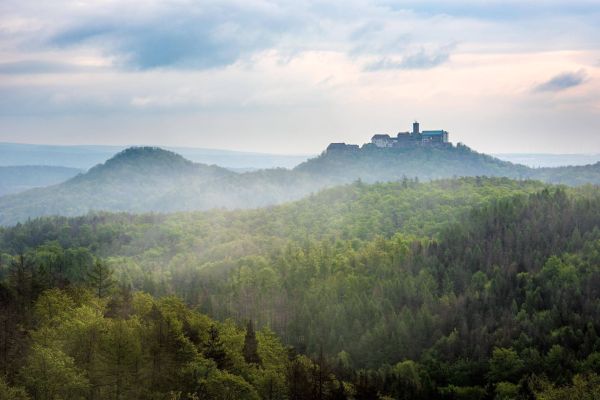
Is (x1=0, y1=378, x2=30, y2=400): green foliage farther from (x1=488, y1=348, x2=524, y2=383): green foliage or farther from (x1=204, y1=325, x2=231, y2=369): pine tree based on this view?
(x1=488, y1=348, x2=524, y2=383): green foliage

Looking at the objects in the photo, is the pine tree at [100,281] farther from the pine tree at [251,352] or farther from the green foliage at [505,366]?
the green foliage at [505,366]

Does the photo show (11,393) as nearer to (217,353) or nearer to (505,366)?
(217,353)

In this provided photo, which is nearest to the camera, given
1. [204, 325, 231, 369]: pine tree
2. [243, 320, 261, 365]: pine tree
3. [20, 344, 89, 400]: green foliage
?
[20, 344, 89, 400]: green foliage

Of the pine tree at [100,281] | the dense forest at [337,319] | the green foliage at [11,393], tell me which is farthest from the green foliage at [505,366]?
the green foliage at [11,393]

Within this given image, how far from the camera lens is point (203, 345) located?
69062 millimetres

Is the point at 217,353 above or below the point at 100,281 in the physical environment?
below

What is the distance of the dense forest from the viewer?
2376 inches

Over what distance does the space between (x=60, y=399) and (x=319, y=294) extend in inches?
3853

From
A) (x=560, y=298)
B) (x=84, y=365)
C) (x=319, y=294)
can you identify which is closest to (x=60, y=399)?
(x=84, y=365)

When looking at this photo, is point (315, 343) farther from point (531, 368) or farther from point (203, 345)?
point (203, 345)

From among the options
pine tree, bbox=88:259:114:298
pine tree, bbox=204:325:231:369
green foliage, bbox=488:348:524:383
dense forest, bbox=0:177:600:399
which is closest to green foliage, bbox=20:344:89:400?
dense forest, bbox=0:177:600:399

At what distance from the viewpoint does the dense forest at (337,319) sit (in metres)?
60.3

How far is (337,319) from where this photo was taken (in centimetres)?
12950

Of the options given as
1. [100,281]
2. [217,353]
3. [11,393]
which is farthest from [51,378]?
[100,281]
